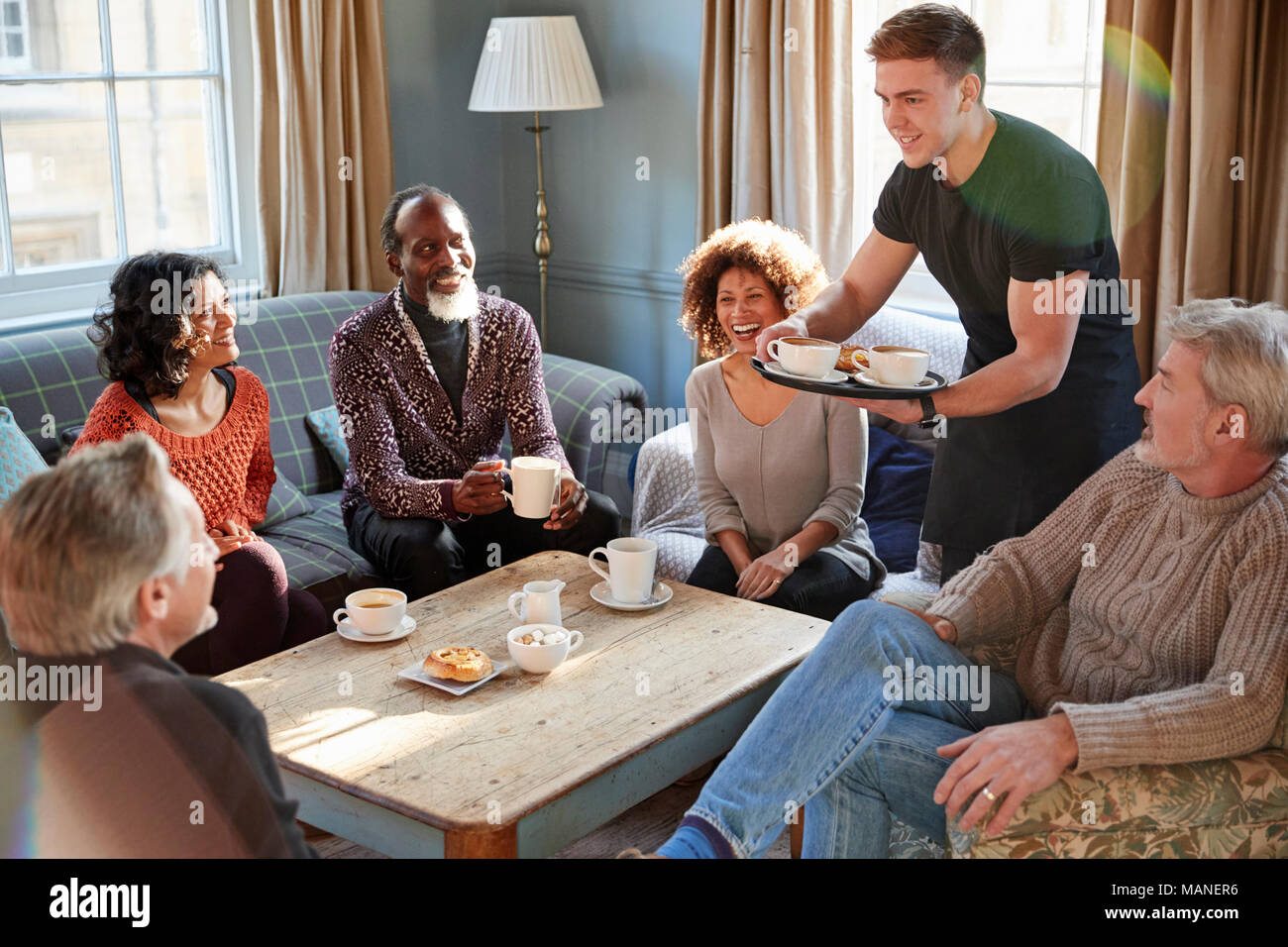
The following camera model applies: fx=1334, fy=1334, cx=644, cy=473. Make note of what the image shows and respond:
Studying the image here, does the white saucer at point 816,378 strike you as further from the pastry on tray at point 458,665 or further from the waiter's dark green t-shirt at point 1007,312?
the pastry on tray at point 458,665

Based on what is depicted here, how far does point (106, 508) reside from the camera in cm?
122

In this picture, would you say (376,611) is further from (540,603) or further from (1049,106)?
(1049,106)

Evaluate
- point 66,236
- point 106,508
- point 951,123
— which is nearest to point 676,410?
point 66,236

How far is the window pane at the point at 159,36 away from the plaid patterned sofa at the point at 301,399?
0.77 metres

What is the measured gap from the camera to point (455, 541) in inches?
120

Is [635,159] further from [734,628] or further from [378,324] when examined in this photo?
[734,628]

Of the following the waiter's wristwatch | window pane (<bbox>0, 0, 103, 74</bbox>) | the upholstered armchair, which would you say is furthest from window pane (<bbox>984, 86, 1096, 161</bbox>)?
window pane (<bbox>0, 0, 103, 74</bbox>)

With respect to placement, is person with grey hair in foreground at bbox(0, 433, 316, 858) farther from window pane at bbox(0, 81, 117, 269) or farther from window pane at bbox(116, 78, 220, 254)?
window pane at bbox(116, 78, 220, 254)

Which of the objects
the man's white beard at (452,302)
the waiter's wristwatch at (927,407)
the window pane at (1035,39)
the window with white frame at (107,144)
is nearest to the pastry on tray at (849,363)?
the waiter's wristwatch at (927,407)

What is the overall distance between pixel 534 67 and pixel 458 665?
236 centimetres

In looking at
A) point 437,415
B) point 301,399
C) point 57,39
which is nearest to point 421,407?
point 437,415
